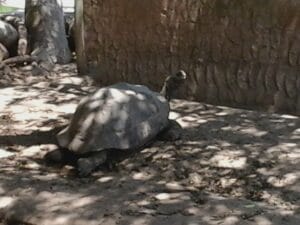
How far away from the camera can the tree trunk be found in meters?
9.27

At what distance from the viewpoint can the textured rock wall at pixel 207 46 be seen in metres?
6.37

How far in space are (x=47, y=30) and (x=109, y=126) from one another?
196 inches

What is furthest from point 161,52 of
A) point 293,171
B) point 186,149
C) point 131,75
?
point 293,171

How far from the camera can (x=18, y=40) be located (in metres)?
9.62

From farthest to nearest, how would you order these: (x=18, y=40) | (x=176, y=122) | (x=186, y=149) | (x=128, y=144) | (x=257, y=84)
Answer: (x=18, y=40) → (x=257, y=84) → (x=176, y=122) → (x=186, y=149) → (x=128, y=144)

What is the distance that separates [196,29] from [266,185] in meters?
2.80

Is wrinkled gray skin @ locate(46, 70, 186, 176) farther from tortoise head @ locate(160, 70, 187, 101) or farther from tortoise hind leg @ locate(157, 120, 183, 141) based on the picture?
tortoise head @ locate(160, 70, 187, 101)

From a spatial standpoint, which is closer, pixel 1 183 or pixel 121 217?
pixel 121 217

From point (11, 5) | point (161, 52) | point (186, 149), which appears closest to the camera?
point (186, 149)

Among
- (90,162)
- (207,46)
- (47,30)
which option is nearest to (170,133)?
(90,162)

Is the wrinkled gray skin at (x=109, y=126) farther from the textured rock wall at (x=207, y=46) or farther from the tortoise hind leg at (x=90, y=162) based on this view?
the textured rock wall at (x=207, y=46)

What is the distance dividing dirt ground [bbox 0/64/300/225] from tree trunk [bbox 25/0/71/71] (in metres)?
2.79

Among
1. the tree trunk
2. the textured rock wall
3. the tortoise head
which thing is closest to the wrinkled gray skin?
the tortoise head

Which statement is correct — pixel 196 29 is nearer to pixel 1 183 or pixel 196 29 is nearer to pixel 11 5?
pixel 1 183
